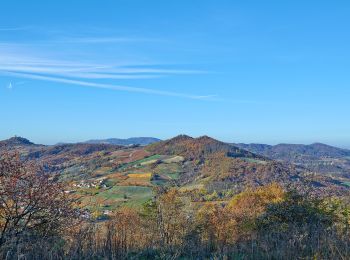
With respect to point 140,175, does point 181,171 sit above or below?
above

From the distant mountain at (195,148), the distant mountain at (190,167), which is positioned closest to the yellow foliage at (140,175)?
the distant mountain at (190,167)

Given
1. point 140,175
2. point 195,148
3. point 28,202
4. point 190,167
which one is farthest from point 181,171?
point 28,202

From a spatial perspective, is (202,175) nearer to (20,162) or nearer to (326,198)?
(326,198)

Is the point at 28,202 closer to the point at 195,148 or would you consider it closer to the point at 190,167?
the point at 190,167

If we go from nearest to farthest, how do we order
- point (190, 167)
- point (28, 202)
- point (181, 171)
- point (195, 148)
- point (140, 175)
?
point (28, 202) < point (140, 175) < point (181, 171) < point (190, 167) < point (195, 148)

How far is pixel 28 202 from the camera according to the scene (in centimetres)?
870

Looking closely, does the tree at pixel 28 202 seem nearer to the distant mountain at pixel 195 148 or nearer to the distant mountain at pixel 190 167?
the distant mountain at pixel 190 167

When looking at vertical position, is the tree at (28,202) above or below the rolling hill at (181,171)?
above

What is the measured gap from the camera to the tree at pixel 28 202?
8531 millimetres

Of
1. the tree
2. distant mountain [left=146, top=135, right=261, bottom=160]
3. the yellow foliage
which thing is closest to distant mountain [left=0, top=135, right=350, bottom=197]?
distant mountain [left=146, top=135, right=261, bottom=160]

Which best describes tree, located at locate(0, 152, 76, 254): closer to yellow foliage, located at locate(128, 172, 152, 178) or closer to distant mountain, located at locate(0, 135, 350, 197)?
distant mountain, located at locate(0, 135, 350, 197)

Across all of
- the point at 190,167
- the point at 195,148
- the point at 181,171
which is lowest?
the point at 181,171

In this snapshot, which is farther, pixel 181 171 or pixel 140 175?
pixel 181 171

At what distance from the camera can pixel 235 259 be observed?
9086 mm
